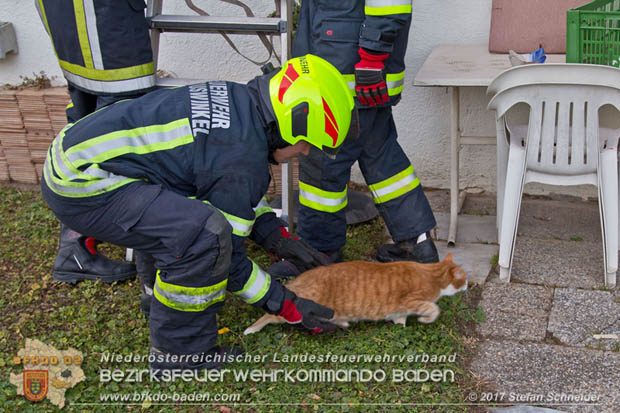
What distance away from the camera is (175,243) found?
10.4ft

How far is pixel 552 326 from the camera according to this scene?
12.7ft

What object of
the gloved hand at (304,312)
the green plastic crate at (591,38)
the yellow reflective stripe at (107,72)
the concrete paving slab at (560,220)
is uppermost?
the green plastic crate at (591,38)

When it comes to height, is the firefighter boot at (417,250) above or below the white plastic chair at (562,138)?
below

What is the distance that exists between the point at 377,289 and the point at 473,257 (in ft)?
3.69

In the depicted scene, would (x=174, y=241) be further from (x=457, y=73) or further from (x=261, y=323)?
(x=457, y=73)

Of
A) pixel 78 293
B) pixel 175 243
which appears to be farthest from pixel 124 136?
pixel 78 293

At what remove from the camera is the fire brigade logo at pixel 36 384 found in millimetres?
3412

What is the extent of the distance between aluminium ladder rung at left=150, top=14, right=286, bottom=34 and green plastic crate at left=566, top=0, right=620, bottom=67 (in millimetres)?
1688

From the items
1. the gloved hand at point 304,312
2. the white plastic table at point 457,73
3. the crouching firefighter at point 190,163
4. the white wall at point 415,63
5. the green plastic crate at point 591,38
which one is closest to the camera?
the crouching firefighter at point 190,163

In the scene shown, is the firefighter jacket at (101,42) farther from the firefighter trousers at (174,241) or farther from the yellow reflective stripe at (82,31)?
the firefighter trousers at (174,241)

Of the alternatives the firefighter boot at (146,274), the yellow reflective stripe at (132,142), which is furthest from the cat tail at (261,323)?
the yellow reflective stripe at (132,142)

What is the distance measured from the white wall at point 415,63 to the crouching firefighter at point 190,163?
229cm

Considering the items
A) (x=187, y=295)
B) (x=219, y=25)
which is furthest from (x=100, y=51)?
(x=187, y=295)

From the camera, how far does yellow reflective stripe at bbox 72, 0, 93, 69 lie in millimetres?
4023
